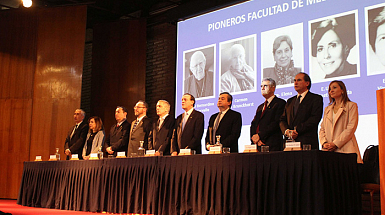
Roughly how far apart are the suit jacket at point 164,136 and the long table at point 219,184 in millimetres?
573

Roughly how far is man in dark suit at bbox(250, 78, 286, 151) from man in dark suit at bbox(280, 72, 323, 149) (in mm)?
123

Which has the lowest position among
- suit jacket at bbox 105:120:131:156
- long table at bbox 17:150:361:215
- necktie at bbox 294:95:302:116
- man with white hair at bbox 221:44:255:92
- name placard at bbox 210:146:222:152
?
long table at bbox 17:150:361:215

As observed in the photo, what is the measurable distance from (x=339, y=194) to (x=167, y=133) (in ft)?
7.65

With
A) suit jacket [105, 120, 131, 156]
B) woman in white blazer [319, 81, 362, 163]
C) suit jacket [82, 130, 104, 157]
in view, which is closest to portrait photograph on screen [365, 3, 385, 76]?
woman in white blazer [319, 81, 362, 163]

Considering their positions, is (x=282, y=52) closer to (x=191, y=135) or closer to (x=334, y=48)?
(x=334, y=48)

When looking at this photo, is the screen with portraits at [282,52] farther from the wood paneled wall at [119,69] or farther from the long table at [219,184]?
the long table at [219,184]

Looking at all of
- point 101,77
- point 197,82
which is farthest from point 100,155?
point 101,77

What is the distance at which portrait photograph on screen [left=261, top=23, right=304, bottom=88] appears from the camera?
219 inches

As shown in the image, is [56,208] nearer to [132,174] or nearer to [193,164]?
[132,174]

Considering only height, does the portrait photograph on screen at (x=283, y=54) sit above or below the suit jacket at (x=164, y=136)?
above

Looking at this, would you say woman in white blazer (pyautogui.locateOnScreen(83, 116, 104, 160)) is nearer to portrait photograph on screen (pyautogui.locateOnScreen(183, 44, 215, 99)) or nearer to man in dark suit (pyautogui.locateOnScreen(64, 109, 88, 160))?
man in dark suit (pyautogui.locateOnScreen(64, 109, 88, 160))

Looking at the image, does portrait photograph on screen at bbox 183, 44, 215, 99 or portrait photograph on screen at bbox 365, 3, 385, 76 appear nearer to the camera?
portrait photograph on screen at bbox 365, 3, 385, 76

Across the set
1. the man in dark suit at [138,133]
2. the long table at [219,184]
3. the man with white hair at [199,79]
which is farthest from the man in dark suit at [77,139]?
the man with white hair at [199,79]

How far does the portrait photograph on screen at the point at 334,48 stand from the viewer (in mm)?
5012
